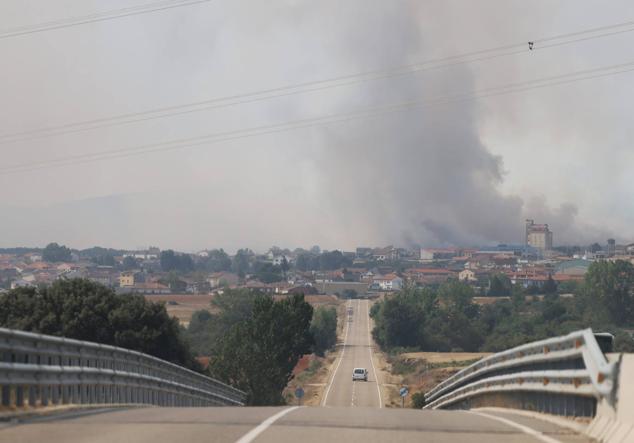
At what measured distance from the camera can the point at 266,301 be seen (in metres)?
112

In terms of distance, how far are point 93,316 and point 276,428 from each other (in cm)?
4334

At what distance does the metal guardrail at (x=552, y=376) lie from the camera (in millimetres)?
14809

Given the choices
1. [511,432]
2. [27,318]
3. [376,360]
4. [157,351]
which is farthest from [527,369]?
[376,360]

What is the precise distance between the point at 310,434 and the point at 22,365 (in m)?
5.01

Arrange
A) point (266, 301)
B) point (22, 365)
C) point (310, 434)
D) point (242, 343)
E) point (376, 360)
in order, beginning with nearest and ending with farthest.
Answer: point (310, 434), point (22, 365), point (242, 343), point (266, 301), point (376, 360)

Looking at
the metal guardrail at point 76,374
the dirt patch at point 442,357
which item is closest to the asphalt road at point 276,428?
the metal guardrail at point 76,374

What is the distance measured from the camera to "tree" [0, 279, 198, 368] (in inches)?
2189

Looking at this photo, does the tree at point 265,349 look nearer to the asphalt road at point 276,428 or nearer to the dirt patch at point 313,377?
the dirt patch at point 313,377

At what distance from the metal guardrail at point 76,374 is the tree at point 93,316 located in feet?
71.1

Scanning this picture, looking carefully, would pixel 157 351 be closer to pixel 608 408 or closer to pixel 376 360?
pixel 608 408

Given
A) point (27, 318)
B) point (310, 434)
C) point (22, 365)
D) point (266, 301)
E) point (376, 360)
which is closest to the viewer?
point (310, 434)

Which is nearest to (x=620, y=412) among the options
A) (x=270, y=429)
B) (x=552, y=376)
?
(x=270, y=429)

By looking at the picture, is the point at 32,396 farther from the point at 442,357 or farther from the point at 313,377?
the point at 442,357

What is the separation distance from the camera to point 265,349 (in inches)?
4018
